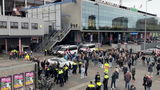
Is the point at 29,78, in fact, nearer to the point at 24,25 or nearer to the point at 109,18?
the point at 24,25

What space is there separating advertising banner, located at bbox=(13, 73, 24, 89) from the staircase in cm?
2536

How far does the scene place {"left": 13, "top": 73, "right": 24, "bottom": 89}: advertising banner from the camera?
11.2m

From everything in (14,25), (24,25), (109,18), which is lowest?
(14,25)

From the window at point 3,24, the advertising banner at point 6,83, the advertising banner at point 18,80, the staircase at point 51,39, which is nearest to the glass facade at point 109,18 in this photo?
the staircase at point 51,39

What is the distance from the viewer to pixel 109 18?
55656 mm

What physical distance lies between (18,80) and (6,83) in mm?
881

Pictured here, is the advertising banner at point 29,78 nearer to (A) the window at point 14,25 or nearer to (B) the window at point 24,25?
(A) the window at point 14,25

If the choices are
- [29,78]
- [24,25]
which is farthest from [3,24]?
[29,78]

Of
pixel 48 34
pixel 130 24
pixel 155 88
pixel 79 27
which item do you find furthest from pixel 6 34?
pixel 130 24

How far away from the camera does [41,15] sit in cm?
4803

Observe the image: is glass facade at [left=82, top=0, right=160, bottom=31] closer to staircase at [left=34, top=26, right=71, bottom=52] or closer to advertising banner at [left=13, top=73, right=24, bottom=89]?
staircase at [left=34, top=26, right=71, bottom=52]

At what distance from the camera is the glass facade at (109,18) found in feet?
149

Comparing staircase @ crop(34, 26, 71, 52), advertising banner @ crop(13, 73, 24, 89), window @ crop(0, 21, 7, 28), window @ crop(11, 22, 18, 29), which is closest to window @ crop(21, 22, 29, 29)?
window @ crop(11, 22, 18, 29)

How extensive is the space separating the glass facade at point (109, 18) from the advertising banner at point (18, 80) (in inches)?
1256
